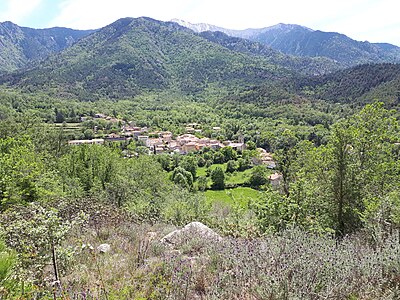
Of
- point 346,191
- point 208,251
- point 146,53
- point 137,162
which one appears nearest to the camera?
point 208,251

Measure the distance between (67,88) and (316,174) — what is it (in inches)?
4448

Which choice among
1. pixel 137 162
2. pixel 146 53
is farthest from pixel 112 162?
pixel 146 53

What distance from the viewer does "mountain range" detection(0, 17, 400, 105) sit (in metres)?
84.8

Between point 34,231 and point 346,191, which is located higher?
point 34,231

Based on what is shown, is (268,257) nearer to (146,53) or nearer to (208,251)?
(208,251)

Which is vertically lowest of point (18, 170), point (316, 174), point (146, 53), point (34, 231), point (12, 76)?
point (18, 170)

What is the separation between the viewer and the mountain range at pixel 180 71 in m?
84.8

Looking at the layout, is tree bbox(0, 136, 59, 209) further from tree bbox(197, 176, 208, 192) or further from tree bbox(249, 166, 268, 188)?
tree bbox(197, 176, 208, 192)

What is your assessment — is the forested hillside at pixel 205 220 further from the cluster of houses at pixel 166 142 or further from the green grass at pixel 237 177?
the cluster of houses at pixel 166 142

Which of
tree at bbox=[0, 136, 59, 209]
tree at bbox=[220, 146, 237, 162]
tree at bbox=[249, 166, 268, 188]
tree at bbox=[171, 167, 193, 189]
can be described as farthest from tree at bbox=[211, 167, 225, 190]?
tree at bbox=[0, 136, 59, 209]

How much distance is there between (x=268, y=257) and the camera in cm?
278

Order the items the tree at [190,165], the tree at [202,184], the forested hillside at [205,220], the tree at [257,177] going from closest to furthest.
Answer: the forested hillside at [205,220] → the tree at [257,177] → the tree at [202,184] → the tree at [190,165]

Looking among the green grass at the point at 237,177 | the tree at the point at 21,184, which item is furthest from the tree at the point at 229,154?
the tree at the point at 21,184

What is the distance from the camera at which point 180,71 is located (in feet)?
467
